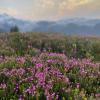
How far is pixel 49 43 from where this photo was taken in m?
18.3

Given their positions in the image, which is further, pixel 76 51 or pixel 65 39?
pixel 65 39

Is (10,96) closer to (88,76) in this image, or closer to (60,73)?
(60,73)

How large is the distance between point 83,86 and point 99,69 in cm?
187

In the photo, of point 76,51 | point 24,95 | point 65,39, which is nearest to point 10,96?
point 24,95

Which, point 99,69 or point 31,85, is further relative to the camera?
point 99,69

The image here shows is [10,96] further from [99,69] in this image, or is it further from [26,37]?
[26,37]

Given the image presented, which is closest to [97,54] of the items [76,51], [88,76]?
[76,51]

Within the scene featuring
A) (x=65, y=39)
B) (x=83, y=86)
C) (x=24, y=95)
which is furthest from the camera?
(x=65, y=39)

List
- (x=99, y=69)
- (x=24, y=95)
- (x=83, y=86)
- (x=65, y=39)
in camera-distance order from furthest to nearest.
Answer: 1. (x=65, y=39)
2. (x=99, y=69)
3. (x=83, y=86)
4. (x=24, y=95)

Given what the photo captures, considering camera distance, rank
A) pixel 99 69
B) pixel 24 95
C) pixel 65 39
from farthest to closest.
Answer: pixel 65 39, pixel 99 69, pixel 24 95

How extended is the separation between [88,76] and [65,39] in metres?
9.98

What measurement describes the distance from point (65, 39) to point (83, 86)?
10.5 meters

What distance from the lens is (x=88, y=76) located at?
9516mm

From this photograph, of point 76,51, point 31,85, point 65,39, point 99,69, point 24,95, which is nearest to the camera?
point 24,95
